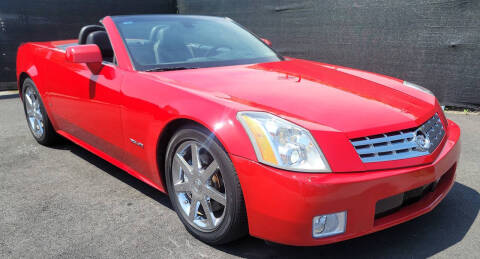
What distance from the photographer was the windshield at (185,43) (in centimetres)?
314

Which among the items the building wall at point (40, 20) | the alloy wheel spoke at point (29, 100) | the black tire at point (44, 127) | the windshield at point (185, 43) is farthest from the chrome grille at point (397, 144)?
the building wall at point (40, 20)

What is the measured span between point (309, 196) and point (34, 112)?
11.5ft

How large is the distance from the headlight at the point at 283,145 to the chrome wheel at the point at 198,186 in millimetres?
333

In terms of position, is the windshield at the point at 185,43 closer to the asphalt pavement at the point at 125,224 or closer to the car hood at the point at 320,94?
the car hood at the point at 320,94

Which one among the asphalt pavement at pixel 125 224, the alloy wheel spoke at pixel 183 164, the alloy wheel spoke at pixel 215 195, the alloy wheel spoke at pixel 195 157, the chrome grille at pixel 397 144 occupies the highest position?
the chrome grille at pixel 397 144

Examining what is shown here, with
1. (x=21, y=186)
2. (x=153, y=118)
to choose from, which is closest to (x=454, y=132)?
(x=153, y=118)

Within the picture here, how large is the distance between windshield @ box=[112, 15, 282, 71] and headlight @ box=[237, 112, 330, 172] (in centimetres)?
113

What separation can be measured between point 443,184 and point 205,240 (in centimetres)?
143

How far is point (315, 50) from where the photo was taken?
737cm

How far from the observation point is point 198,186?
2.51 metres

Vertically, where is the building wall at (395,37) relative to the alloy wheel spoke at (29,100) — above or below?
above

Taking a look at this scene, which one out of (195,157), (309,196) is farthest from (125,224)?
(309,196)

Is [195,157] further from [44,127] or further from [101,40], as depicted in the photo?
[44,127]

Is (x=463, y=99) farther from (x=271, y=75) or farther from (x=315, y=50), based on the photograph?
(x=271, y=75)
